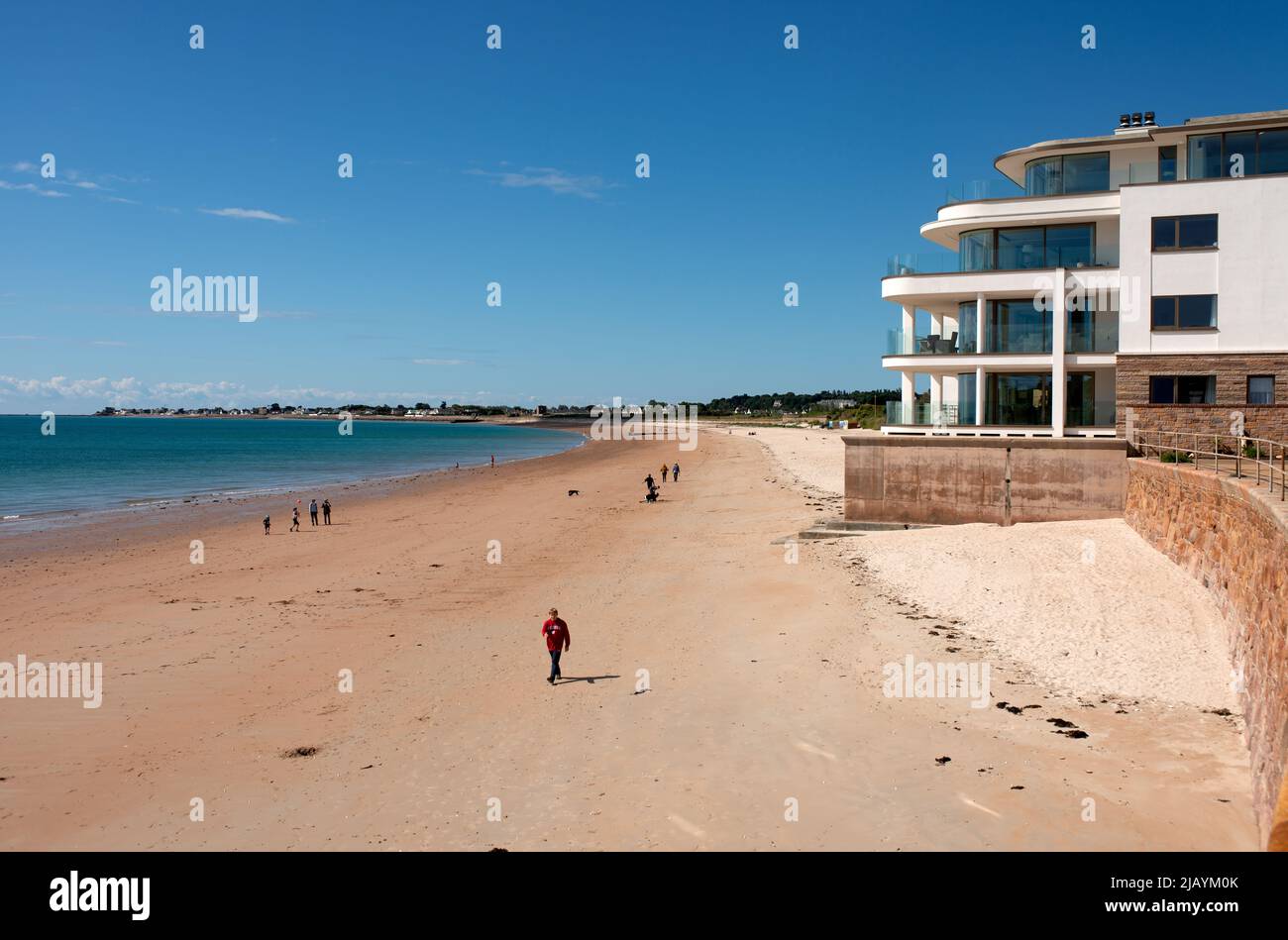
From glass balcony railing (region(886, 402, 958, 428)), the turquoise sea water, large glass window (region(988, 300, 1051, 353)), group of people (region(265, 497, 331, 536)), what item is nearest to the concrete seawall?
glass balcony railing (region(886, 402, 958, 428))

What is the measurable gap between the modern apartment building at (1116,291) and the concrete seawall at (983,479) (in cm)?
201

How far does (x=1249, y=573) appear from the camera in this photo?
1336 centimetres

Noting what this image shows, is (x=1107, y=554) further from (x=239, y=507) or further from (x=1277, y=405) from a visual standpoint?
(x=239, y=507)

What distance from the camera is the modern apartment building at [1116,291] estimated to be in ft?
80.3

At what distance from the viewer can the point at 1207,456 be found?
21.7 m

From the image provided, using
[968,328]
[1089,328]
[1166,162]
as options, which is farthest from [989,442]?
[1166,162]

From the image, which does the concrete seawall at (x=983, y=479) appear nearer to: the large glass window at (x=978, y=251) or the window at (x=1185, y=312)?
the window at (x=1185, y=312)

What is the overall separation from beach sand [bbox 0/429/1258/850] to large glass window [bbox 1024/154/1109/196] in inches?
567

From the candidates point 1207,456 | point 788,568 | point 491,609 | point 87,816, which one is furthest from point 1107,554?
point 87,816

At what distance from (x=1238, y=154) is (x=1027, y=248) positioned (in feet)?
19.7

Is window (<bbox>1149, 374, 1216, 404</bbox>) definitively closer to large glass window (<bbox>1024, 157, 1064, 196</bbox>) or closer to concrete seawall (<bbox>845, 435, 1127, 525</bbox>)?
concrete seawall (<bbox>845, 435, 1127, 525</bbox>)

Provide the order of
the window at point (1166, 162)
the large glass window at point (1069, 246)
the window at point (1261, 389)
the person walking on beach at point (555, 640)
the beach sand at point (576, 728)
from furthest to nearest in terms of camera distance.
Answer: the large glass window at point (1069, 246), the window at point (1166, 162), the window at point (1261, 389), the person walking on beach at point (555, 640), the beach sand at point (576, 728)

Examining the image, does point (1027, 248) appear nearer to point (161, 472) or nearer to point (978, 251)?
point (978, 251)

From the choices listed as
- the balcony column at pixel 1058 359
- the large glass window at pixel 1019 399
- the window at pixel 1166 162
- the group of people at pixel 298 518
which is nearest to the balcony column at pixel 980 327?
the large glass window at pixel 1019 399
